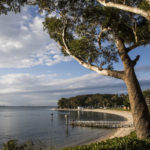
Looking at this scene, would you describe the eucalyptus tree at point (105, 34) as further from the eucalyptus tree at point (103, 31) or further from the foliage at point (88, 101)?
the foliage at point (88, 101)

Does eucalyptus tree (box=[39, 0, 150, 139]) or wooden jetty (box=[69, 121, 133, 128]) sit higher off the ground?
eucalyptus tree (box=[39, 0, 150, 139])

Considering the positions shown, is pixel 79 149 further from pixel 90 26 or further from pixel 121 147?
pixel 90 26

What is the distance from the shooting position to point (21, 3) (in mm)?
9359

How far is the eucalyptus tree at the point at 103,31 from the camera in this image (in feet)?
26.4

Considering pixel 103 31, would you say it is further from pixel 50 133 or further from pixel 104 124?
pixel 104 124

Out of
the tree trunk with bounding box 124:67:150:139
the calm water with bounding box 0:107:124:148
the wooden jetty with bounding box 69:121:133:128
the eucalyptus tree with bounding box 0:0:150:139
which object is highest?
the eucalyptus tree with bounding box 0:0:150:139

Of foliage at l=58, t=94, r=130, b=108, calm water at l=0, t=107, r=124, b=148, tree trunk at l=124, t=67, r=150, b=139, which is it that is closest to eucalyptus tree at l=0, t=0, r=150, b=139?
tree trunk at l=124, t=67, r=150, b=139

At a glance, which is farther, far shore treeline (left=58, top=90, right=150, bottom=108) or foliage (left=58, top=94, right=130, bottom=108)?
far shore treeline (left=58, top=90, right=150, bottom=108)

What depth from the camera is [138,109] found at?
309 inches

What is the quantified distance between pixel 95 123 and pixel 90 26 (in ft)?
99.0

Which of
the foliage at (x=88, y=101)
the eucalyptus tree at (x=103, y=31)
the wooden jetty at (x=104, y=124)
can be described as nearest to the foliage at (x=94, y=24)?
the eucalyptus tree at (x=103, y=31)

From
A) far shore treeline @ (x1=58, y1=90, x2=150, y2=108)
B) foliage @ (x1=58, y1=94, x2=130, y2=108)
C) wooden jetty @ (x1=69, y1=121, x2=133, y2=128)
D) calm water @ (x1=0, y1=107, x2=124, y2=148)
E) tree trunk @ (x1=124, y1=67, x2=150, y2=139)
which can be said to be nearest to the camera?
tree trunk @ (x1=124, y1=67, x2=150, y2=139)

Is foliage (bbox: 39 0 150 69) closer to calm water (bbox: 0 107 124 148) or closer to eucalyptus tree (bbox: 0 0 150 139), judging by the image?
eucalyptus tree (bbox: 0 0 150 139)

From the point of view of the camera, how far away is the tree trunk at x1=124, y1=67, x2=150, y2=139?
775cm
